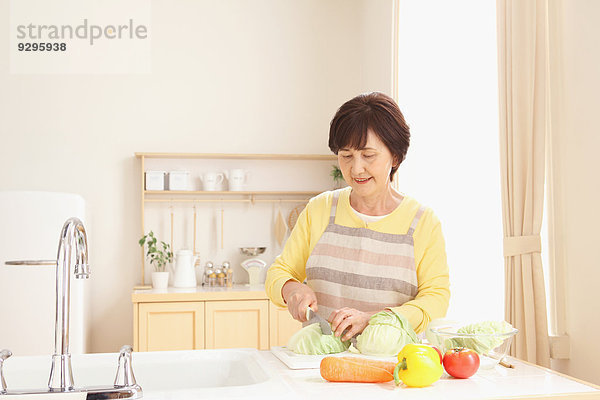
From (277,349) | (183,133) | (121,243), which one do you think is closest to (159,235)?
(121,243)

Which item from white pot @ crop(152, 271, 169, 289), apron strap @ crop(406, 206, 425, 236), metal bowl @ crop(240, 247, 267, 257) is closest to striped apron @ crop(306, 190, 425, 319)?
apron strap @ crop(406, 206, 425, 236)

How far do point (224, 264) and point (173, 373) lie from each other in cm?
257

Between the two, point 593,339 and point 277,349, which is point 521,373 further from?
point 277,349

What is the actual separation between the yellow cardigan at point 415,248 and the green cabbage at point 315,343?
0.19m

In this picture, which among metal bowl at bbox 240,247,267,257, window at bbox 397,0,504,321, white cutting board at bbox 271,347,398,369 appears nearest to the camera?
white cutting board at bbox 271,347,398,369

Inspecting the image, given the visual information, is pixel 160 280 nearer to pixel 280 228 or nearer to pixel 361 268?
pixel 280 228

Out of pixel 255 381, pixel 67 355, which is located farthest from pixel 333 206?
pixel 67 355

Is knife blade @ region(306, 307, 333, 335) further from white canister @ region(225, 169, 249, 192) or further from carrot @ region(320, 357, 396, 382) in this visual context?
white canister @ region(225, 169, 249, 192)

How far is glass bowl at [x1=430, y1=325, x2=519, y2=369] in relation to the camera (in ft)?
4.97

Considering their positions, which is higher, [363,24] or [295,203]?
[363,24]

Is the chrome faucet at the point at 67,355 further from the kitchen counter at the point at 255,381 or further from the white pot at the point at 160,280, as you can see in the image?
the white pot at the point at 160,280

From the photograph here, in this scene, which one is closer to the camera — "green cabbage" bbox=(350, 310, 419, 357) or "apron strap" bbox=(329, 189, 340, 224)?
"green cabbage" bbox=(350, 310, 419, 357)

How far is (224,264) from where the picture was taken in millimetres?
4273

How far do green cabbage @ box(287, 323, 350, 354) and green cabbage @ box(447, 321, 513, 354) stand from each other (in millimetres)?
310
